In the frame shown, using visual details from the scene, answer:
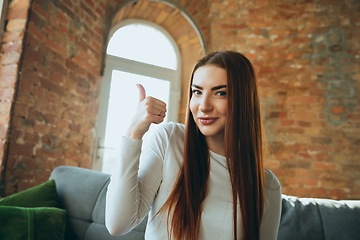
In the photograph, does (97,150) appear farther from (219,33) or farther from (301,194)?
(301,194)

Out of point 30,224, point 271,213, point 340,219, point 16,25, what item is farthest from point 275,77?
Result: point 30,224

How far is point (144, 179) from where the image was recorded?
97cm

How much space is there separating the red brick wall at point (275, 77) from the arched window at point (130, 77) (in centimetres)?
23

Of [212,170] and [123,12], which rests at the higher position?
[123,12]

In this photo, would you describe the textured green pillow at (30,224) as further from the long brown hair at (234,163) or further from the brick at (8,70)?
the brick at (8,70)

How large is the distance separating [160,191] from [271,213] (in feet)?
1.67

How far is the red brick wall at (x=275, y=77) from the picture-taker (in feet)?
7.44

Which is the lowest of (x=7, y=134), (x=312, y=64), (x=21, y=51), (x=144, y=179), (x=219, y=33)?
(x=144, y=179)

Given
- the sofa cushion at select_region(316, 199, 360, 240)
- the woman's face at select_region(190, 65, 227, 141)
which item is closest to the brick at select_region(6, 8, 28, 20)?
the woman's face at select_region(190, 65, 227, 141)

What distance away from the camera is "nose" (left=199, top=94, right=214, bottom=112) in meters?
1.00

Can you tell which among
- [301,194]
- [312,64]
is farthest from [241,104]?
[312,64]

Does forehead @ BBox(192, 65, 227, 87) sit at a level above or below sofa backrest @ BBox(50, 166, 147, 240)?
above

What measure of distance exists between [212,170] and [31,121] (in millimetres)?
1618

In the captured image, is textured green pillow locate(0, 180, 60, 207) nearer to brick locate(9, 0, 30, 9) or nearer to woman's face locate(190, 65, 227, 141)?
woman's face locate(190, 65, 227, 141)
